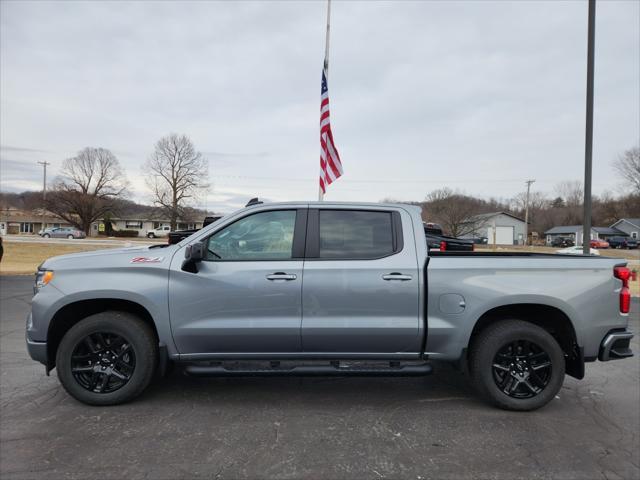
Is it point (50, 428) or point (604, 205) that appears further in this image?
point (604, 205)

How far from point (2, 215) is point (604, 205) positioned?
419 ft

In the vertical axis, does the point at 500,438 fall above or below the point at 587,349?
below

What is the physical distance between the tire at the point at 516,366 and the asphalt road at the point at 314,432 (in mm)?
160

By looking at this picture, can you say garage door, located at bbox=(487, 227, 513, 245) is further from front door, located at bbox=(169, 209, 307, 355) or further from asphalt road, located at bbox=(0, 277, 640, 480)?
front door, located at bbox=(169, 209, 307, 355)

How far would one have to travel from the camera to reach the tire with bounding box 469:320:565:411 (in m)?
3.64

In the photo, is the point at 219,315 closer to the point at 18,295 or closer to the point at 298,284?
the point at 298,284

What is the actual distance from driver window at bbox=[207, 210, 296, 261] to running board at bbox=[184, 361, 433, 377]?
0.97 metres

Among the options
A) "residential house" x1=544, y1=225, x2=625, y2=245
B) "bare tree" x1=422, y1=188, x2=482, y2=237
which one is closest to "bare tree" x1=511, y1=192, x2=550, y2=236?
"residential house" x1=544, y1=225, x2=625, y2=245

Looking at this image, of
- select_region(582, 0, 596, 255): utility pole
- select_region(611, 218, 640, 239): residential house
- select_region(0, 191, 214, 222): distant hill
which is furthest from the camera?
select_region(611, 218, 640, 239): residential house

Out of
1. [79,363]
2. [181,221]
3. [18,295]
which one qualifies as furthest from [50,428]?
[181,221]

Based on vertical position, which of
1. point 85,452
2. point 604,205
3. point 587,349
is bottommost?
point 85,452

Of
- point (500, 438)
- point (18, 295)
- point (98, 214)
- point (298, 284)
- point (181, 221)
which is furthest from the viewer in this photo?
point (98, 214)

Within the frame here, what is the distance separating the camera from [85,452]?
294 cm

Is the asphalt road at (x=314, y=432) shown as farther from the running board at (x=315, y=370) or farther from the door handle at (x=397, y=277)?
the door handle at (x=397, y=277)
